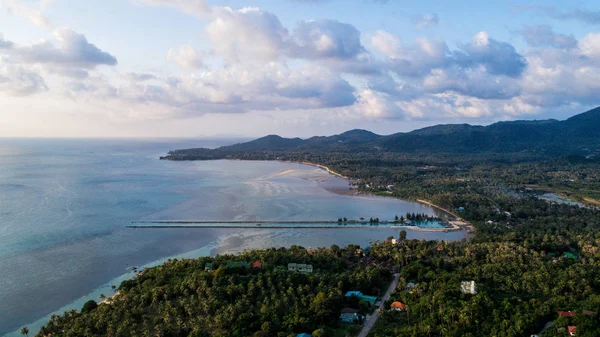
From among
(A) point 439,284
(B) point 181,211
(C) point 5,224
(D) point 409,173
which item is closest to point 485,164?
(D) point 409,173

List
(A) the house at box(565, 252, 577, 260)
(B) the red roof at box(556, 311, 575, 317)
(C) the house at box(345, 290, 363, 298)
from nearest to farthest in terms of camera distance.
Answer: (B) the red roof at box(556, 311, 575, 317)
(C) the house at box(345, 290, 363, 298)
(A) the house at box(565, 252, 577, 260)

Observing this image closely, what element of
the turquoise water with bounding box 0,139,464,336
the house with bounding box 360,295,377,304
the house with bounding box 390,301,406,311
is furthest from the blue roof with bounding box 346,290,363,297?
the turquoise water with bounding box 0,139,464,336

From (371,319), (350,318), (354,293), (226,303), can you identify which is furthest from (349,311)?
(226,303)

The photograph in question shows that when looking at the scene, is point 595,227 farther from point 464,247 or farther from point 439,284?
point 439,284

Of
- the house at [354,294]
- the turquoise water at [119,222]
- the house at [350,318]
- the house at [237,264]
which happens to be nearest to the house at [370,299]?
the house at [354,294]

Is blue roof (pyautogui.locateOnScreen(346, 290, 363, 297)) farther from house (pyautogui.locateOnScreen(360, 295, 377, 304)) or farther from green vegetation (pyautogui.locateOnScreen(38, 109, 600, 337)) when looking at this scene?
green vegetation (pyautogui.locateOnScreen(38, 109, 600, 337))

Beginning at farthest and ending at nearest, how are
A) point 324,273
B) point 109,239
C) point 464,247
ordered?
point 109,239 → point 464,247 → point 324,273
